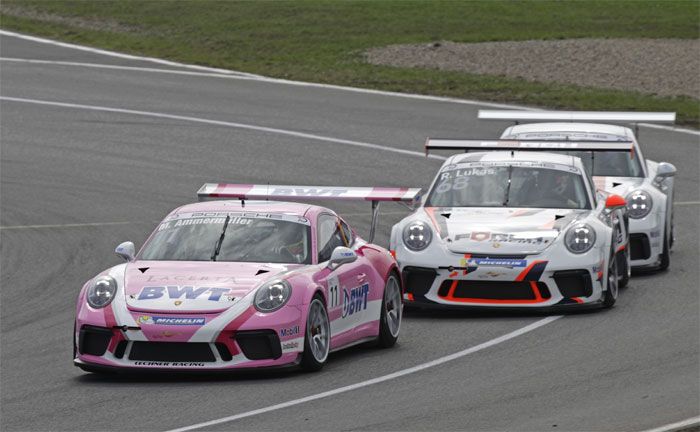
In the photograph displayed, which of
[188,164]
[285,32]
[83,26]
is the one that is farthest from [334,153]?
[83,26]

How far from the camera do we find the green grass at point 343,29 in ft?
102

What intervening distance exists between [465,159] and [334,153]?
9.46 m

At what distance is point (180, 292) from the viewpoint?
1107cm

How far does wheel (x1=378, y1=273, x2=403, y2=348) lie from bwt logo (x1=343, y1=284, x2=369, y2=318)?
28cm

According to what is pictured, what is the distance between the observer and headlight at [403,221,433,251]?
47.2 feet

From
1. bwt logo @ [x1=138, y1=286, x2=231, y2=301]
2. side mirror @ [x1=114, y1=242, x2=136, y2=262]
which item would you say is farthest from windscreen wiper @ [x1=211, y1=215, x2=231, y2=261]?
bwt logo @ [x1=138, y1=286, x2=231, y2=301]

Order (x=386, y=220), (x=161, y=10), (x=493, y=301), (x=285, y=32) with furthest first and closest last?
(x=161, y=10)
(x=285, y=32)
(x=386, y=220)
(x=493, y=301)

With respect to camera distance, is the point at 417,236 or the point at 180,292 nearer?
the point at 180,292

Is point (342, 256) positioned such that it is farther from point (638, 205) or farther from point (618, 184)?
point (618, 184)

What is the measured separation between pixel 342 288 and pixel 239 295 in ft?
3.81

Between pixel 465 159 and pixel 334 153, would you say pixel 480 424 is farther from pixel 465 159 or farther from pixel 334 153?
pixel 334 153

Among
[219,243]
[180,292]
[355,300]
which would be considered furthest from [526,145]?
[180,292]

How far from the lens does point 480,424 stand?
9453 mm

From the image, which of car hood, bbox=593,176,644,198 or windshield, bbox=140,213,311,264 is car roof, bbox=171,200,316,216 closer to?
windshield, bbox=140,213,311,264
